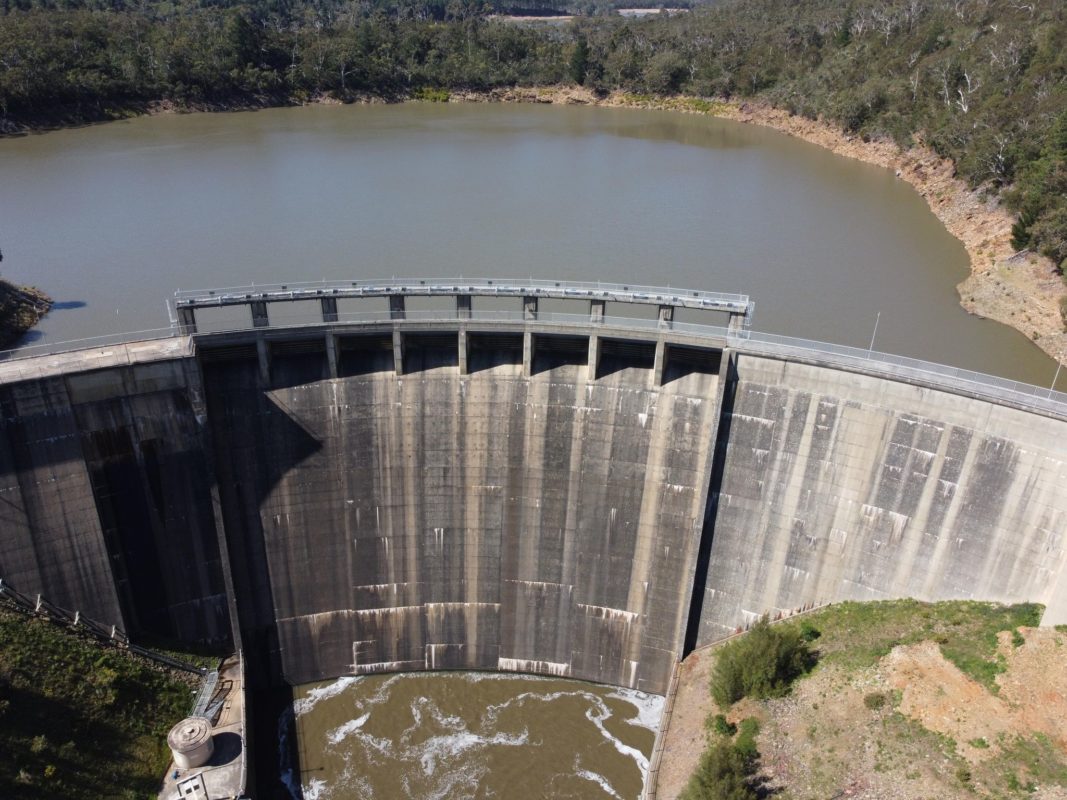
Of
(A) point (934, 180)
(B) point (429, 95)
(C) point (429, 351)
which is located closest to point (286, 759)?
(C) point (429, 351)

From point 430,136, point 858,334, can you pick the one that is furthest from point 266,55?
point 858,334

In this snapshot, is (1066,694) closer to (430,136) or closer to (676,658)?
(676,658)

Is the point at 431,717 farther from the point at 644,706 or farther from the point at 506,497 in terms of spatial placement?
the point at 506,497

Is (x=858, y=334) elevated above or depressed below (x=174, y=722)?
above

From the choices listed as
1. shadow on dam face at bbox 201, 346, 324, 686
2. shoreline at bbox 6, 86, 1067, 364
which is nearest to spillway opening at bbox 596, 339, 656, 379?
shadow on dam face at bbox 201, 346, 324, 686

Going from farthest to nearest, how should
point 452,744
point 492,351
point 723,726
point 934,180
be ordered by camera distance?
point 934,180 → point 492,351 → point 452,744 → point 723,726
